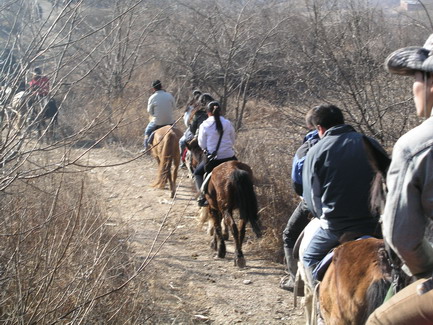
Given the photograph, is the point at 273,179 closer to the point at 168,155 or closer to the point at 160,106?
the point at 168,155

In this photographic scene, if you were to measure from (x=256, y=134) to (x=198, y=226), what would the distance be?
480cm

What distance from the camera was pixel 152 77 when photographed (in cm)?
2048

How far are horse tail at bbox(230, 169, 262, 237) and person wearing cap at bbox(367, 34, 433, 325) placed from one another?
5.44m

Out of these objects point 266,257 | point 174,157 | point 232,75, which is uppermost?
point 232,75

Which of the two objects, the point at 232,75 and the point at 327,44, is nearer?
the point at 327,44

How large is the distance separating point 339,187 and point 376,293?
4.61ft

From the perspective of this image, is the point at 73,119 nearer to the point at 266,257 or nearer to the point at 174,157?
the point at 174,157

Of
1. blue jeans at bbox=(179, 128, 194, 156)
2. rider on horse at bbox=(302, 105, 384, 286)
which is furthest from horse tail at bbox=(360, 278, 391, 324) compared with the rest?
blue jeans at bbox=(179, 128, 194, 156)

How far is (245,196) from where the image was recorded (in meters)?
8.48

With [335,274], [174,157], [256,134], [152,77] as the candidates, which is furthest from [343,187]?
[152,77]

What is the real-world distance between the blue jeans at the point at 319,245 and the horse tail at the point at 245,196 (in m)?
3.24

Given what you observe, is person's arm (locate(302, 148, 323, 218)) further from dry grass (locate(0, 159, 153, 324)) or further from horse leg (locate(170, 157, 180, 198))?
horse leg (locate(170, 157, 180, 198))

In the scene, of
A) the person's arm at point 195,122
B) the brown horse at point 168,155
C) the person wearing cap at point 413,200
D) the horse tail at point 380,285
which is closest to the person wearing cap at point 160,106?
the brown horse at point 168,155

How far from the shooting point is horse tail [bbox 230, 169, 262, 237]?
8477 mm
